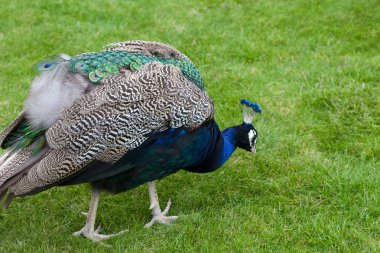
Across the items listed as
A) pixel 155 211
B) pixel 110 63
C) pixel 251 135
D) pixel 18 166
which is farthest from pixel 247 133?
pixel 18 166

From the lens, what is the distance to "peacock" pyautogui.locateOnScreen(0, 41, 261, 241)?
9.97 feet

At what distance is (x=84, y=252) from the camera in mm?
3287

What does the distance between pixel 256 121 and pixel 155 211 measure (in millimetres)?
1349

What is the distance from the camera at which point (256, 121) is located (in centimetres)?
456

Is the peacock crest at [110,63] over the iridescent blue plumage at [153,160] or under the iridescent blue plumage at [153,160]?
over

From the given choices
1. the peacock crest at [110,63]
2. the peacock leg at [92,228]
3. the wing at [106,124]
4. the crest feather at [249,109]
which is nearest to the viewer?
the wing at [106,124]

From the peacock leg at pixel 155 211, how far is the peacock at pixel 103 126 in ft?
1.19

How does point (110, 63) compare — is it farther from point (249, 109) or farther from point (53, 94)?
point (249, 109)

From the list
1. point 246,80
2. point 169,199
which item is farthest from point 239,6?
point 169,199

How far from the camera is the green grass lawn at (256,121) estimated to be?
11.1 ft

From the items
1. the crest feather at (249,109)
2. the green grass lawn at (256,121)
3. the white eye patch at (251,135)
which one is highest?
the crest feather at (249,109)

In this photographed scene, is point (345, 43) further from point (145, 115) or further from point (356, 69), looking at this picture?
point (145, 115)

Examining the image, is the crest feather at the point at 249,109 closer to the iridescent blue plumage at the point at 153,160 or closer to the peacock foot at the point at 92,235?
the iridescent blue plumage at the point at 153,160

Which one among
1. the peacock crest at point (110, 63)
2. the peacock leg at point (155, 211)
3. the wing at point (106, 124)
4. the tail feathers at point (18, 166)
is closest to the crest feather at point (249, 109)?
the peacock crest at point (110, 63)
